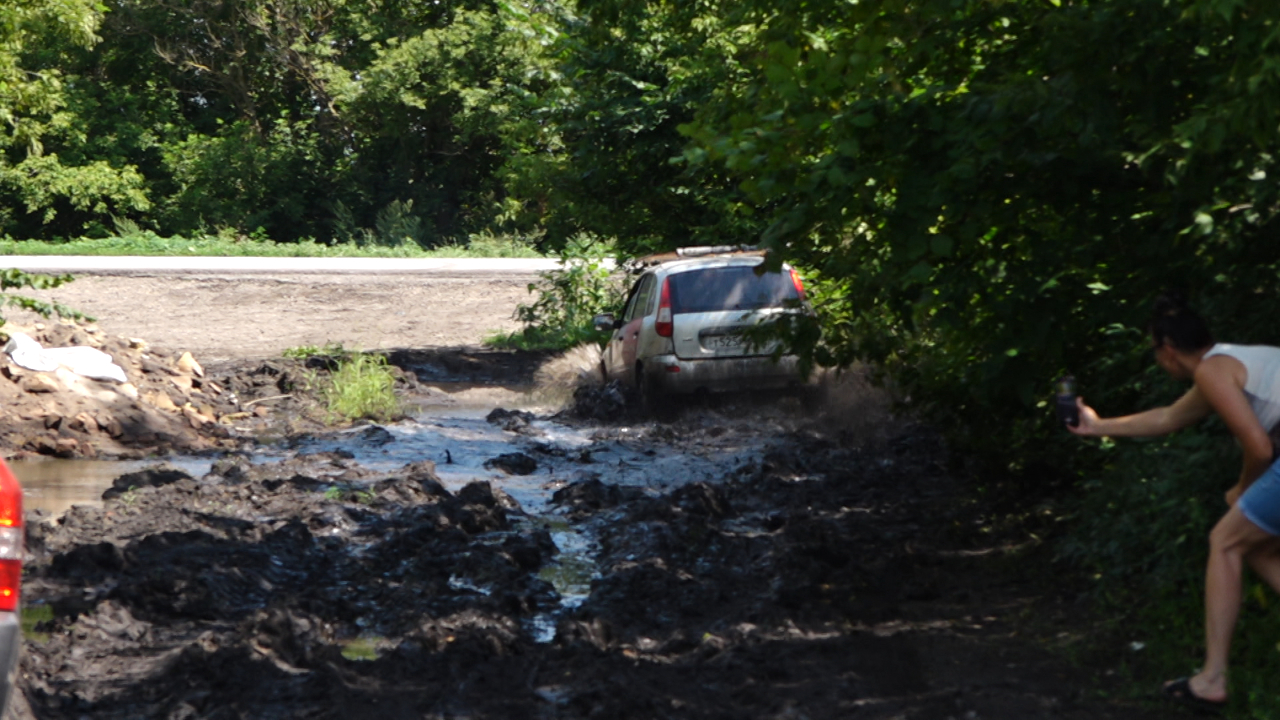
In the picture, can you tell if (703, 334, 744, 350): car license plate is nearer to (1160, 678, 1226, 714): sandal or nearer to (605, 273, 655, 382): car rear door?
(605, 273, 655, 382): car rear door

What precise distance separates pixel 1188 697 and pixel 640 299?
10647mm

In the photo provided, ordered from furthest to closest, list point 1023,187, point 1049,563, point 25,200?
point 25,200
point 1049,563
point 1023,187

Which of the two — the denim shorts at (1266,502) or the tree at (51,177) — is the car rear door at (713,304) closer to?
the denim shorts at (1266,502)

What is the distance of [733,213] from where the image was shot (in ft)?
53.3

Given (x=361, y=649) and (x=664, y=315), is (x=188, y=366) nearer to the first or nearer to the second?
(x=664, y=315)

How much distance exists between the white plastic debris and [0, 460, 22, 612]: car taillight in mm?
10897

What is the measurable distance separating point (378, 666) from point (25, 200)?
146 ft

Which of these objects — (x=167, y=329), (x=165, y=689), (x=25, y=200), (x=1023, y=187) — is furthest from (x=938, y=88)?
(x=25, y=200)

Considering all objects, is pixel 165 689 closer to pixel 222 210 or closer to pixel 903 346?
pixel 903 346

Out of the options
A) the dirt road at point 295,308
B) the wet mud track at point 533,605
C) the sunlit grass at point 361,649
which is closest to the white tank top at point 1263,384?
the wet mud track at point 533,605

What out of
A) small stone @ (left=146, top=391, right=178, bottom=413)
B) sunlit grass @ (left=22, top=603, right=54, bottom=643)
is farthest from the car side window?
sunlit grass @ (left=22, top=603, right=54, bottom=643)

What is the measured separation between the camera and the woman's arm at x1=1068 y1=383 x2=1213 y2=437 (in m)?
Result: 4.97

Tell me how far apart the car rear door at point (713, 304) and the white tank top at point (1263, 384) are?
882cm

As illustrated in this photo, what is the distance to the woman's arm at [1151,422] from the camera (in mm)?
4969
